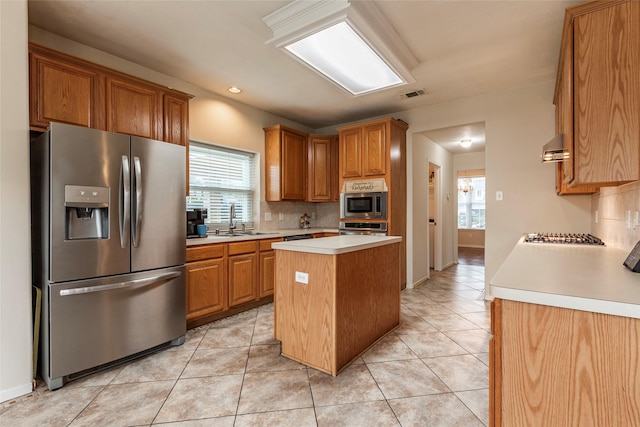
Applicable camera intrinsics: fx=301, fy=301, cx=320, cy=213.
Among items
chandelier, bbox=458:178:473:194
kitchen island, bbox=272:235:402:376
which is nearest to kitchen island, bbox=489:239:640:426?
kitchen island, bbox=272:235:402:376

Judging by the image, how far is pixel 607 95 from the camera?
1566 millimetres

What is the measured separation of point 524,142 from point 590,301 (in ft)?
10.9

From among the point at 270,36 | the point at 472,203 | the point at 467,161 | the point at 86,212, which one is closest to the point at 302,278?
the point at 86,212

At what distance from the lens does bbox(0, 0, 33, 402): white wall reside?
1.83m

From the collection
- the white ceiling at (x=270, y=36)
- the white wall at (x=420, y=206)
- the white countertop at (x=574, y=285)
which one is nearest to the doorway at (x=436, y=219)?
the white wall at (x=420, y=206)

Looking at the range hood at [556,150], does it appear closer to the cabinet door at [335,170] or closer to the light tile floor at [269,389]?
the light tile floor at [269,389]

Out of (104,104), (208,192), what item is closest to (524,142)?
(208,192)

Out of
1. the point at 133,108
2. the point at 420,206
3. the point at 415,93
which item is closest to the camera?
the point at 133,108

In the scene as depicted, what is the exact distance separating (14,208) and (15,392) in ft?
3.72

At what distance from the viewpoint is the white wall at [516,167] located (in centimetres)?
342

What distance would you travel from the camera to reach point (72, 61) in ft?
7.48

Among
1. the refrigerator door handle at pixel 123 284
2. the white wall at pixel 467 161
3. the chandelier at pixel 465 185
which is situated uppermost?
the white wall at pixel 467 161

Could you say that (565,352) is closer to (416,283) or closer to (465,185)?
(416,283)

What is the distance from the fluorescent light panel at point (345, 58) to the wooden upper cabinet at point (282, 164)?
4.99 feet
